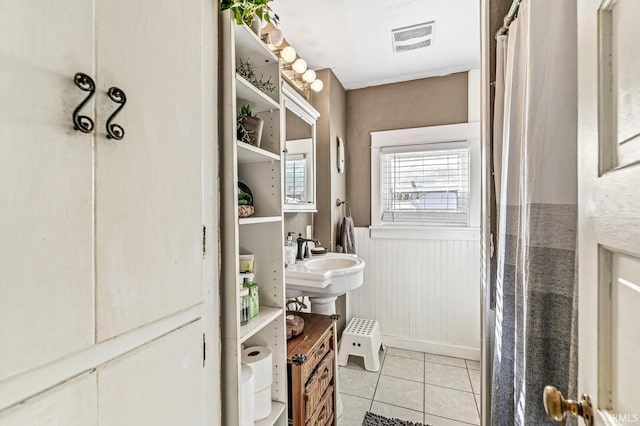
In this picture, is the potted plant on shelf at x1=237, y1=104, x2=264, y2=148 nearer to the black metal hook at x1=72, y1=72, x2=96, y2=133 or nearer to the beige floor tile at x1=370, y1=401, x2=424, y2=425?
the black metal hook at x1=72, y1=72, x2=96, y2=133

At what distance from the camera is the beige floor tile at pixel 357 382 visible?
1.97 metres

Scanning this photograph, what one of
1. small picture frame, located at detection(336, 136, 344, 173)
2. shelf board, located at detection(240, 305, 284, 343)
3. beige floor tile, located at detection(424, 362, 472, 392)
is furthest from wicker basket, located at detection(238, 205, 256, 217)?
beige floor tile, located at detection(424, 362, 472, 392)

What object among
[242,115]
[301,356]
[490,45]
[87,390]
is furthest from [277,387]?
[490,45]

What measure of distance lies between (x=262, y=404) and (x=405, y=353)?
1784 millimetres

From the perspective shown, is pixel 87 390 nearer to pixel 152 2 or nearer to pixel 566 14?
pixel 152 2

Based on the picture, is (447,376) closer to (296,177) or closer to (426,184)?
(426,184)

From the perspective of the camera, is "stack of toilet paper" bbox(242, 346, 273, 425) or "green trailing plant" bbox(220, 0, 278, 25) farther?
"stack of toilet paper" bbox(242, 346, 273, 425)

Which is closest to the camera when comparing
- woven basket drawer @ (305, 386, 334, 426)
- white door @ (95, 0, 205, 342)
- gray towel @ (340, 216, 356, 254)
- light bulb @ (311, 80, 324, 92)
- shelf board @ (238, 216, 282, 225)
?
white door @ (95, 0, 205, 342)

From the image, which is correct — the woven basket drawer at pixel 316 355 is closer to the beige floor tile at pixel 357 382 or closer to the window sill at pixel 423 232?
the beige floor tile at pixel 357 382

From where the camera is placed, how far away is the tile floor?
1.76 m

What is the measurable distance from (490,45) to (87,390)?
166 centimetres

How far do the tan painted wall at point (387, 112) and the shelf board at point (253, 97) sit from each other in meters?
1.66

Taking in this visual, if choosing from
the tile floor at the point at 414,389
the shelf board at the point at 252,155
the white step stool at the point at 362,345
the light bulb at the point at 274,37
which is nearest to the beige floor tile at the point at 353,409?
the tile floor at the point at 414,389

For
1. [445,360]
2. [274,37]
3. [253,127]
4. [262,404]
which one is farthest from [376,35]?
[445,360]
